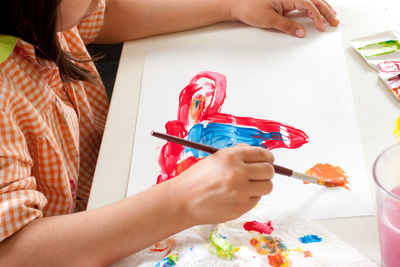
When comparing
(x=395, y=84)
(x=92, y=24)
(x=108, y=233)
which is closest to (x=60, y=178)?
(x=108, y=233)

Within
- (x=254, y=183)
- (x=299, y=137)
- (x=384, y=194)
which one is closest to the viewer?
(x=384, y=194)

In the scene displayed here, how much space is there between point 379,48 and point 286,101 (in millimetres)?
233

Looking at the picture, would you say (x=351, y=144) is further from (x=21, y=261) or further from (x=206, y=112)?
(x=21, y=261)

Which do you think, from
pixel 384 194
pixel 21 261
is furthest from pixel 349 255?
pixel 21 261

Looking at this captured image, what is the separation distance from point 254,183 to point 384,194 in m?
0.19

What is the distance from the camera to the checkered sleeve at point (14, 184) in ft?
2.25

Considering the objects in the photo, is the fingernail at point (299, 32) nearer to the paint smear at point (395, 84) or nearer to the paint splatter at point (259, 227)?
the paint smear at point (395, 84)

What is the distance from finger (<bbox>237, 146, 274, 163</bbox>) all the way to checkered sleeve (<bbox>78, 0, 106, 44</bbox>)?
58cm

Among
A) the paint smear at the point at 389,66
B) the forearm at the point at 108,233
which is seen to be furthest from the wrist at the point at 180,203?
the paint smear at the point at 389,66

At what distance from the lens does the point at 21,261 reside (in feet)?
2.30

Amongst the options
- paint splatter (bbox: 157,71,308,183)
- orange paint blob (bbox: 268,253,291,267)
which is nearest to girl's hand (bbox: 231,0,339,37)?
paint splatter (bbox: 157,71,308,183)

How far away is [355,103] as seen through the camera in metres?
0.84

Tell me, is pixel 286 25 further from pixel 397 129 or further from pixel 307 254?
pixel 307 254

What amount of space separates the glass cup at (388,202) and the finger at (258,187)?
16 cm
